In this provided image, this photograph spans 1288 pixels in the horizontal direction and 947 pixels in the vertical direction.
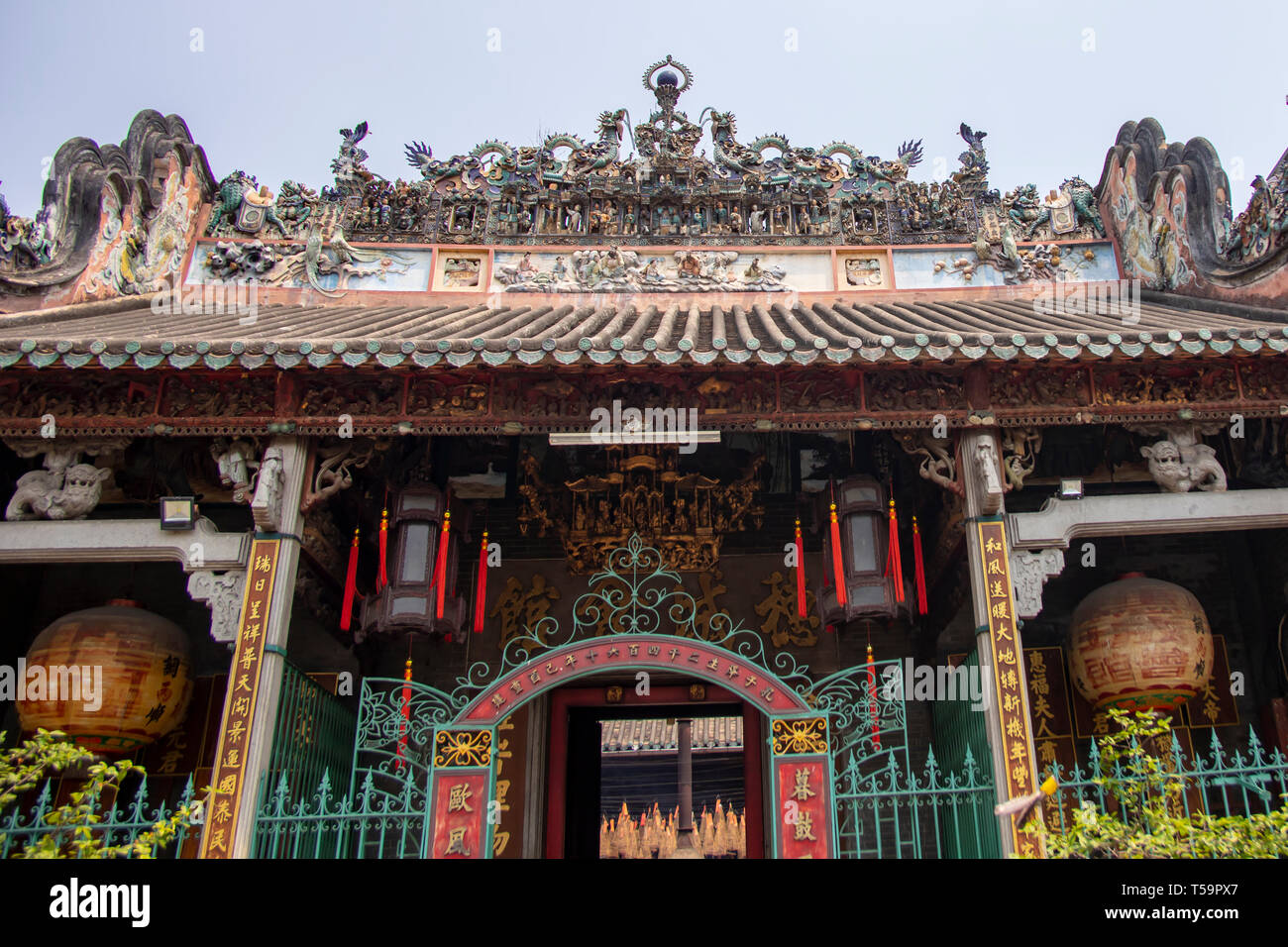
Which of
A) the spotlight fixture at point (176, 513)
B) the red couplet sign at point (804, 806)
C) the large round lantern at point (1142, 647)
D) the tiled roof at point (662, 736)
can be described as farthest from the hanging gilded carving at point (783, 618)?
the tiled roof at point (662, 736)

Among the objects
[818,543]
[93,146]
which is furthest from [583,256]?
[93,146]

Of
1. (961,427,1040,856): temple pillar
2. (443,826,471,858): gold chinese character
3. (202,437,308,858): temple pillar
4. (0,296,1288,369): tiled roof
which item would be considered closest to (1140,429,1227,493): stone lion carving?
(0,296,1288,369): tiled roof

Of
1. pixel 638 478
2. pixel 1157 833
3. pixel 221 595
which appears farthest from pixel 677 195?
pixel 1157 833

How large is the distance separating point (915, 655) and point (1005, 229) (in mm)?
3867

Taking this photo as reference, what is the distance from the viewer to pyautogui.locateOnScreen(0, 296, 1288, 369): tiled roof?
18.0ft

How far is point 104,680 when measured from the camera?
6.25 meters

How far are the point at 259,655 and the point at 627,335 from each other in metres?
2.86

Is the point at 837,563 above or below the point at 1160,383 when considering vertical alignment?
below

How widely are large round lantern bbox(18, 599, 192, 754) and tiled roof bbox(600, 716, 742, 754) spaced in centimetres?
1004

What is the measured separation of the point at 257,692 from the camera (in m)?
5.40

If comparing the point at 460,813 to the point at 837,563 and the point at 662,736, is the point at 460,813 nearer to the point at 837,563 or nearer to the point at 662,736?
the point at 837,563

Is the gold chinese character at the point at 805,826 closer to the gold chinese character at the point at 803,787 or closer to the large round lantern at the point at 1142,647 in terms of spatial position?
the gold chinese character at the point at 803,787

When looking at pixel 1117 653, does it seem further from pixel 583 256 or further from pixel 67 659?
pixel 67 659

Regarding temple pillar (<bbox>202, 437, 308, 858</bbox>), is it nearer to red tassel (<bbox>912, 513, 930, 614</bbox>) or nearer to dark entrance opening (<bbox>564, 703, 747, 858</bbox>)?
red tassel (<bbox>912, 513, 930, 614</bbox>)
